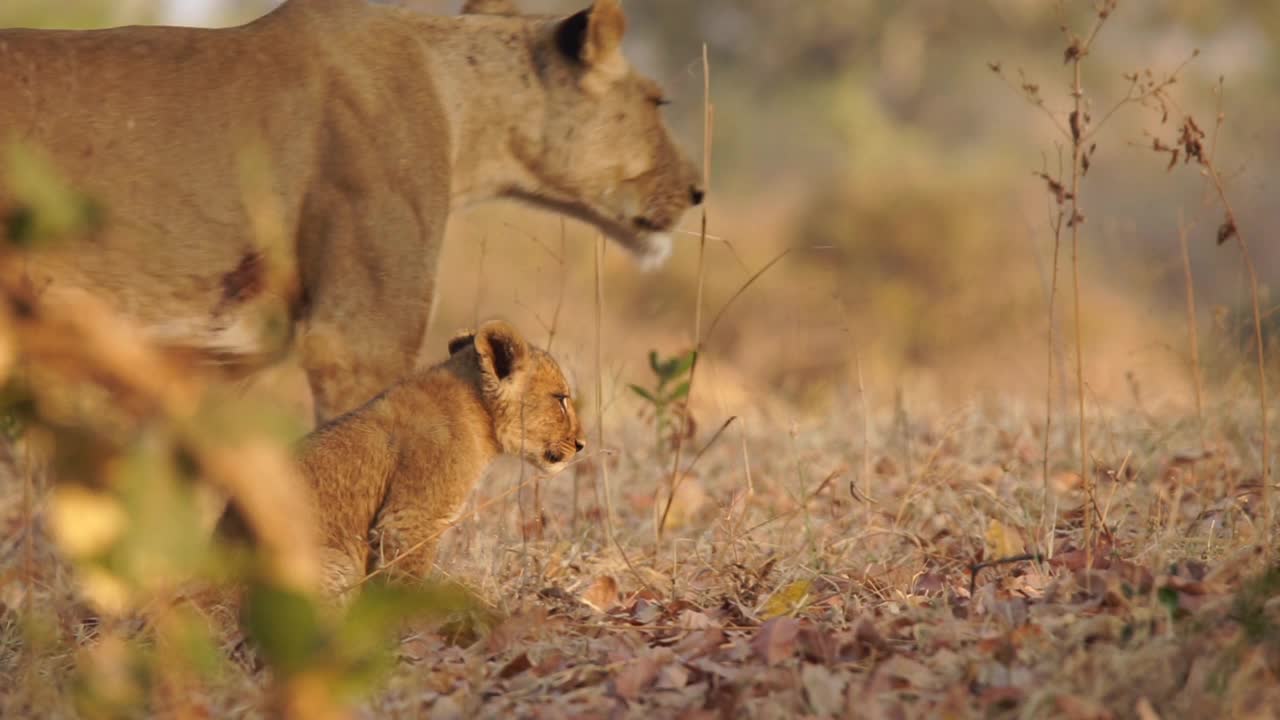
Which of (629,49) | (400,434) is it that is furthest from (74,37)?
(629,49)

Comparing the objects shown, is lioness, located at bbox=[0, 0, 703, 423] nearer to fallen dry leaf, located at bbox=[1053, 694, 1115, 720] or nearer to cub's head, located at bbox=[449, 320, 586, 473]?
cub's head, located at bbox=[449, 320, 586, 473]

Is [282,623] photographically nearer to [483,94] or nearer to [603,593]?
[603,593]

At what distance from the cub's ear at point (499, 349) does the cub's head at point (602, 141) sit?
4.73ft

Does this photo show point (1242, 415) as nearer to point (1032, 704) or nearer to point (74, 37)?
point (1032, 704)

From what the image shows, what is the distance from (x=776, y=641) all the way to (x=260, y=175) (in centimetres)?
238

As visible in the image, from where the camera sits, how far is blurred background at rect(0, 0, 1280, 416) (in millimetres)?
9625

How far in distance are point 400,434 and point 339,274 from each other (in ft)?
2.76

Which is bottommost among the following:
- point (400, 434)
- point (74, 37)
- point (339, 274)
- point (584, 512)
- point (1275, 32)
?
point (584, 512)

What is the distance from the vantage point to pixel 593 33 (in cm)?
550

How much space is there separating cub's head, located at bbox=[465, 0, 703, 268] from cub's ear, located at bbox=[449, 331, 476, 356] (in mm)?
1225

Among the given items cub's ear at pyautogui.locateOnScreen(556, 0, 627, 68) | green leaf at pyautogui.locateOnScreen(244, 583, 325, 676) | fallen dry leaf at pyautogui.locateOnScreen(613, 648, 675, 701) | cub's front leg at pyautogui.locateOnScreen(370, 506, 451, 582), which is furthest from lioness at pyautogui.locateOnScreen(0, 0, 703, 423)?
green leaf at pyautogui.locateOnScreen(244, 583, 325, 676)

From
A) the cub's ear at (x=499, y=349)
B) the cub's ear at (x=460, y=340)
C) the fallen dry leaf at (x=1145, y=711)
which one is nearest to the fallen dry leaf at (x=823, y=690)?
the fallen dry leaf at (x=1145, y=711)

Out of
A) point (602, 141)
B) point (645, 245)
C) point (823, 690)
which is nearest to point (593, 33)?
point (602, 141)

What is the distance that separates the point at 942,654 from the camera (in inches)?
118
